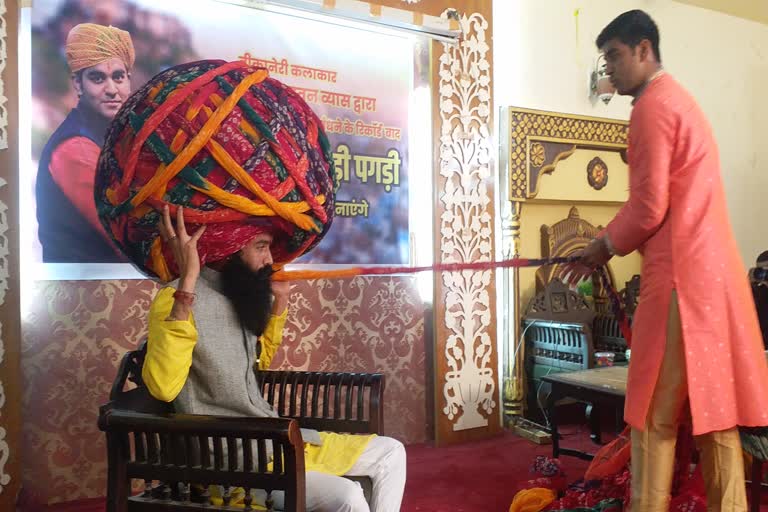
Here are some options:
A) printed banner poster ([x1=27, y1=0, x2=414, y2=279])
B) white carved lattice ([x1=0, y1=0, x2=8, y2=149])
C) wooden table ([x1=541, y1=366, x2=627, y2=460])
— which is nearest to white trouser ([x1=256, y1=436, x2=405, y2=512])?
wooden table ([x1=541, y1=366, x2=627, y2=460])

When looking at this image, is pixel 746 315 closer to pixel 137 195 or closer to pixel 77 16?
pixel 137 195

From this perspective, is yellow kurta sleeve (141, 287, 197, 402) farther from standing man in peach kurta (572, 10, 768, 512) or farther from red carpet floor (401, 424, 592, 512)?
red carpet floor (401, 424, 592, 512)

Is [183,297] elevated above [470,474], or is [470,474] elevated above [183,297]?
[183,297]

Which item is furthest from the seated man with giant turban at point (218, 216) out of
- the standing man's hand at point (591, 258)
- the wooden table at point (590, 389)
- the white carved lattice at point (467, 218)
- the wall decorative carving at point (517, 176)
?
the wall decorative carving at point (517, 176)

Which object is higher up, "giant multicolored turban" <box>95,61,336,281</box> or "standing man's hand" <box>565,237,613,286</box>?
"giant multicolored turban" <box>95,61,336,281</box>

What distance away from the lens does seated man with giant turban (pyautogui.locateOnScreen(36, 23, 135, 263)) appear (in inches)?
94.0

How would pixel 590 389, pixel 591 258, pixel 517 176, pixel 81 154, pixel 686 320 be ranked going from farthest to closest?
pixel 517 176 → pixel 590 389 → pixel 81 154 → pixel 591 258 → pixel 686 320

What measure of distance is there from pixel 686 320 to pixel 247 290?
4.03ft

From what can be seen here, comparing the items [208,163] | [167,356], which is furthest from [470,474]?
[208,163]

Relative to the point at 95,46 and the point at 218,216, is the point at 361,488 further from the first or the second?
the point at 95,46

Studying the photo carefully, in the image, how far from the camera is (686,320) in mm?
1663

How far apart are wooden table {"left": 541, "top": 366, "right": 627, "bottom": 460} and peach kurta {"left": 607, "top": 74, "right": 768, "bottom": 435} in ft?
2.08

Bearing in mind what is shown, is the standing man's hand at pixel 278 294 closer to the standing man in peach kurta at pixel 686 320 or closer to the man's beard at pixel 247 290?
the man's beard at pixel 247 290

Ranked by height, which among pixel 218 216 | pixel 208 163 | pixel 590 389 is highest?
pixel 208 163
